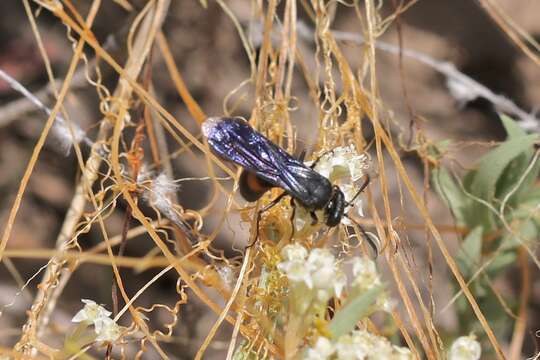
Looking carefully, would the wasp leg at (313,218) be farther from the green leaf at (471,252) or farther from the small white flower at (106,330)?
the green leaf at (471,252)

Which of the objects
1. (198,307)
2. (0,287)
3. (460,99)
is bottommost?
(198,307)

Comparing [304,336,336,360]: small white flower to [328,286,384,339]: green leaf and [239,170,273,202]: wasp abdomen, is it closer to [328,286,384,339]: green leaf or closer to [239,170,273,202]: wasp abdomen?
[328,286,384,339]: green leaf

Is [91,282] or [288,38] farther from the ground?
[288,38]

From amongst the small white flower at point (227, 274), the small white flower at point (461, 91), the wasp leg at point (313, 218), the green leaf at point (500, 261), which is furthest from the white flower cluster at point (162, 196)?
the small white flower at point (461, 91)

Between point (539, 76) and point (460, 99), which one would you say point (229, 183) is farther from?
point (539, 76)

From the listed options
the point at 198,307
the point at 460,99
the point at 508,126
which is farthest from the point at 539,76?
the point at 198,307

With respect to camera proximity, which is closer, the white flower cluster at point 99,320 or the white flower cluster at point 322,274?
the white flower cluster at point 322,274

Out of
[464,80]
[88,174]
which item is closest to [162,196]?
[88,174]

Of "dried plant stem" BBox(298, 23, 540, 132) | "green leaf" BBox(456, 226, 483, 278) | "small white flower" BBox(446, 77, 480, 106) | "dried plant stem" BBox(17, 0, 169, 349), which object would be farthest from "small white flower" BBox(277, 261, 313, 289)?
"small white flower" BBox(446, 77, 480, 106)
